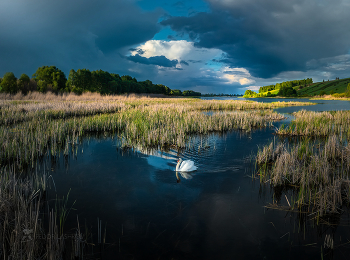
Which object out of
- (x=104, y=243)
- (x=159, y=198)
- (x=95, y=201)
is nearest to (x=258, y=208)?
(x=159, y=198)

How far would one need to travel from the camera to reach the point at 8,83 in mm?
43875

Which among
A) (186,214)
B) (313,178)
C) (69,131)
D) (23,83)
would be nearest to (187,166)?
(186,214)

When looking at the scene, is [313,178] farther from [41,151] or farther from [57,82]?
[57,82]

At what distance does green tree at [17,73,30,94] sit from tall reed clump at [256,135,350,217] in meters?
56.2

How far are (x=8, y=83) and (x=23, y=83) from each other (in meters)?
5.29

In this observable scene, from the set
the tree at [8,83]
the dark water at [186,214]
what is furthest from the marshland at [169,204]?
the tree at [8,83]

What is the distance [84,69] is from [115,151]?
66339 mm

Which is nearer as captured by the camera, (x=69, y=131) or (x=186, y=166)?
(x=186, y=166)

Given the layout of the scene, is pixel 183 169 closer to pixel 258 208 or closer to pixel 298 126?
pixel 258 208

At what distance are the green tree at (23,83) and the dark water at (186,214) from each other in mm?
50471

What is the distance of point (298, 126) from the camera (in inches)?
601

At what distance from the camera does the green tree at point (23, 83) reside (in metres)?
47.5

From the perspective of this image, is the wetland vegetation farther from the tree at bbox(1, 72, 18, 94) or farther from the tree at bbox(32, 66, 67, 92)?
the tree at bbox(32, 66, 67, 92)

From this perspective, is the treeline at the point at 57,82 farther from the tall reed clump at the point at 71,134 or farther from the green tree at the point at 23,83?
the tall reed clump at the point at 71,134
